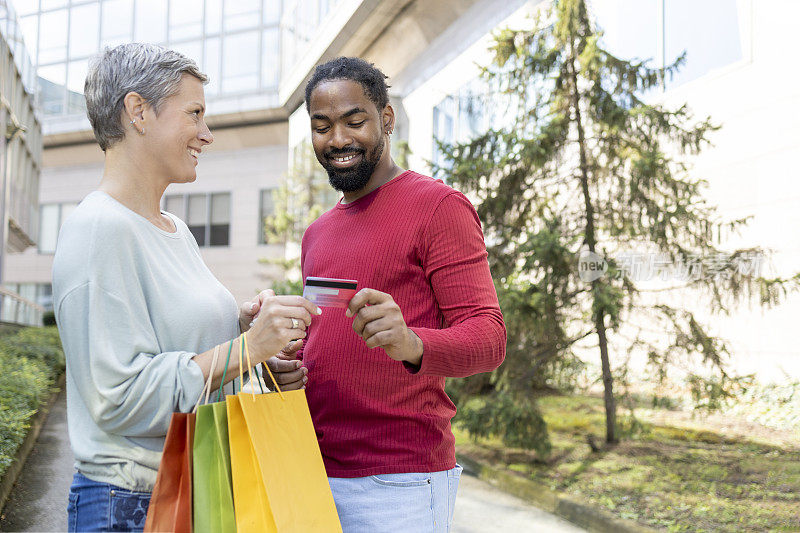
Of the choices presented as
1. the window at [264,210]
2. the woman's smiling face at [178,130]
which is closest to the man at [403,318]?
the woman's smiling face at [178,130]

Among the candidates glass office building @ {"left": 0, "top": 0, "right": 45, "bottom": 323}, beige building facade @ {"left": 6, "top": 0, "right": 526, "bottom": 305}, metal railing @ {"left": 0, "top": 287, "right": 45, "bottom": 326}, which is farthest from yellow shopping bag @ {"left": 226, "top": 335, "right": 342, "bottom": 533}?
beige building facade @ {"left": 6, "top": 0, "right": 526, "bottom": 305}

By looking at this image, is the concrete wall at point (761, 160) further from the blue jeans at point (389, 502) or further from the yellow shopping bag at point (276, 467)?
the yellow shopping bag at point (276, 467)

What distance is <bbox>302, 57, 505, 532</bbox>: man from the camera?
2080 mm

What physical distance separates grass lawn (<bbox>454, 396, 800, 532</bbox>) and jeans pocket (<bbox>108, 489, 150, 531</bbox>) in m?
5.34

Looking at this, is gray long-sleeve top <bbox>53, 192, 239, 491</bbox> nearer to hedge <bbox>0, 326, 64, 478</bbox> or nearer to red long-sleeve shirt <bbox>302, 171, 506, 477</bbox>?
red long-sleeve shirt <bbox>302, 171, 506, 477</bbox>

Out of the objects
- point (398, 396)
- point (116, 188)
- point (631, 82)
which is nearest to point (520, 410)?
point (631, 82)

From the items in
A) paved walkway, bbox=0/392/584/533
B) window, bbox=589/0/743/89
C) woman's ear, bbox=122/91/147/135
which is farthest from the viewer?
window, bbox=589/0/743/89

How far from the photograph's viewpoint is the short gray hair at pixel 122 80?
1.93m

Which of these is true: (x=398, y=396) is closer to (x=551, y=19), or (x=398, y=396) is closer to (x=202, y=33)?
(x=551, y=19)

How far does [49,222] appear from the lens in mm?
36906

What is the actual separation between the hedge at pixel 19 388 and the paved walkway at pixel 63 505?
395mm

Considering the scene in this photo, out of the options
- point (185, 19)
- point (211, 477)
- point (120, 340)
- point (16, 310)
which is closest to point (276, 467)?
point (211, 477)

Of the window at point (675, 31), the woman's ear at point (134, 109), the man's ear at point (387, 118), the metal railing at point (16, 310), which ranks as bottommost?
the woman's ear at point (134, 109)

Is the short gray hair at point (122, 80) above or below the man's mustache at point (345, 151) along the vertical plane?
above
